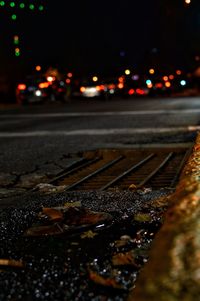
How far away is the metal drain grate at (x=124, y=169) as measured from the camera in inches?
247

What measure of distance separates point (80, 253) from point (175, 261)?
0.91 m

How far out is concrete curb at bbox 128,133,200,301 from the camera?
8.10 feet

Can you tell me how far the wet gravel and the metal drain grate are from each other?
1.12 meters

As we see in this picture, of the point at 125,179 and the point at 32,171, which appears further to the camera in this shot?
the point at 32,171

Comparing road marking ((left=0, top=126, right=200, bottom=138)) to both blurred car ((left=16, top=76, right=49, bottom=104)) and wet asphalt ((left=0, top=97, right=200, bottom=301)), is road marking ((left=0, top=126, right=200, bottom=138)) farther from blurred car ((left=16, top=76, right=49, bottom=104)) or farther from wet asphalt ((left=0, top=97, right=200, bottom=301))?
blurred car ((left=16, top=76, right=49, bottom=104))

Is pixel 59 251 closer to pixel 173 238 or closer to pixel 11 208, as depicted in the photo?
pixel 173 238

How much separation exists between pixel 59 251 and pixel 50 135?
8.32 m

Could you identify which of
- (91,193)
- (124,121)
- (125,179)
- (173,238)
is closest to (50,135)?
(124,121)

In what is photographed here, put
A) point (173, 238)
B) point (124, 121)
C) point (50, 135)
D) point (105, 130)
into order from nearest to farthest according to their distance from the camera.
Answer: point (173, 238) → point (50, 135) → point (105, 130) → point (124, 121)

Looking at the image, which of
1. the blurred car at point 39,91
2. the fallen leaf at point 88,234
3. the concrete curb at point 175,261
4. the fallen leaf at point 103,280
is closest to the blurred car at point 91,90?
the blurred car at point 39,91

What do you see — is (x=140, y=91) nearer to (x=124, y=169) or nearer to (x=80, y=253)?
(x=124, y=169)

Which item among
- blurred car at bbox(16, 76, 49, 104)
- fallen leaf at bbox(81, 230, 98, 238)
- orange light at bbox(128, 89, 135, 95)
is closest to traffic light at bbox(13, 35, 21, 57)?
orange light at bbox(128, 89, 135, 95)

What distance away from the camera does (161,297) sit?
95.3 inches

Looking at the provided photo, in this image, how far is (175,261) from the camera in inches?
110
